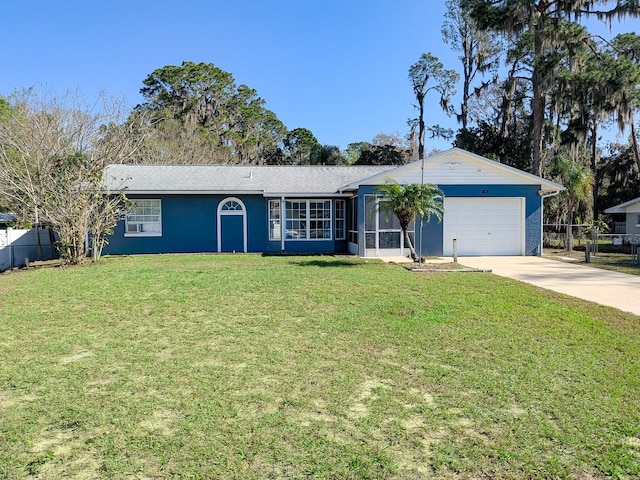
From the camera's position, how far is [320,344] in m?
5.52

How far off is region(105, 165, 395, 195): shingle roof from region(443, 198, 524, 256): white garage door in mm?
3556

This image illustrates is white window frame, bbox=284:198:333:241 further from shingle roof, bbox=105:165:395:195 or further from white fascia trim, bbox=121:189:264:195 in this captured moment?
white fascia trim, bbox=121:189:264:195

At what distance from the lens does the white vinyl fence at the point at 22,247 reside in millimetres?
14375

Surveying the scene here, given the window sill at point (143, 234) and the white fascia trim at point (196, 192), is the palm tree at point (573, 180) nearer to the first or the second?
the white fascia trim at point (196, 192)

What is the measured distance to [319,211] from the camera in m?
18.5

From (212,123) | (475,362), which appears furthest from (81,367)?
(212,123)

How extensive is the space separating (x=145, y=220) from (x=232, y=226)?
135 inches

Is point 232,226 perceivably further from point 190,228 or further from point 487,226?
point 487,226

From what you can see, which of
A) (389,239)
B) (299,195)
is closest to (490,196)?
(389,239)

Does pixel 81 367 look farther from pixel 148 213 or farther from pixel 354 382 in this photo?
pixel 148 213

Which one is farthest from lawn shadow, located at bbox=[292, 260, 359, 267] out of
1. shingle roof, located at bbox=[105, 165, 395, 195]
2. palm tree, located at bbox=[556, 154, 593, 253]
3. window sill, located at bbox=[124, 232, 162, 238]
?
palm tree, located at bbox=[556, 154, 593, 253]

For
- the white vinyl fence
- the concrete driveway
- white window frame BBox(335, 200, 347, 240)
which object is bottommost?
the concrete driveway

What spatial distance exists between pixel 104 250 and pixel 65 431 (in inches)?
624

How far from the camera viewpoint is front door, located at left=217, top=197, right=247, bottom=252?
725 inches
